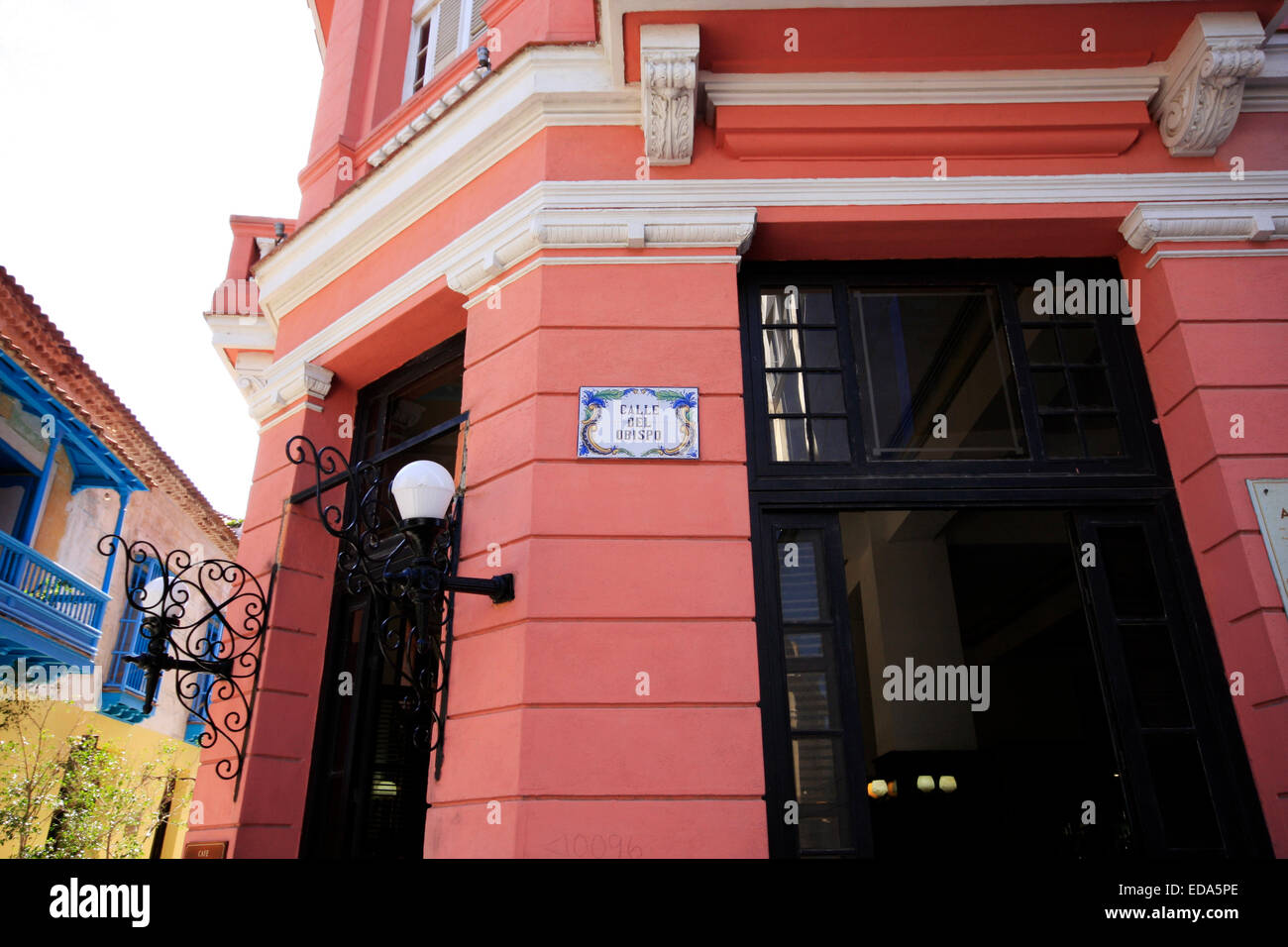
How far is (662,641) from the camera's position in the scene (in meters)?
4.07

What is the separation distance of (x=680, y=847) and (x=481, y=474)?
2088mm

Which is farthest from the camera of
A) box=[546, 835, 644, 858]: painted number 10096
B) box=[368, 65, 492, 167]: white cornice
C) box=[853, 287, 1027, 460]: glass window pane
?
box=[368, 65, 492, 167]: white cornice

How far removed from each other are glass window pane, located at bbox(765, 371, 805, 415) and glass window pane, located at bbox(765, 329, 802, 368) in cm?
6

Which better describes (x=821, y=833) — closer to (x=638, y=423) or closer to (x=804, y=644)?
(x=804, y=644)

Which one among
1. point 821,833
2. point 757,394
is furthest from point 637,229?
point 821,833

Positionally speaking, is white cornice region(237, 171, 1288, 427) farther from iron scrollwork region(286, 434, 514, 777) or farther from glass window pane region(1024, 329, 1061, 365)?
iron scrollwork region(286, 434, 514, 777)

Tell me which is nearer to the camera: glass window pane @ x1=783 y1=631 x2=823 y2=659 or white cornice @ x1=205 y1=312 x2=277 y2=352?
glass window pane @ x1=783 y1=631 x2=823 y2=659

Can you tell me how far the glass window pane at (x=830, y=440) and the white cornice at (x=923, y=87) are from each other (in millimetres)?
1831

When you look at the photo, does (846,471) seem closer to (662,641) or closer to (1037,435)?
(1037,435)

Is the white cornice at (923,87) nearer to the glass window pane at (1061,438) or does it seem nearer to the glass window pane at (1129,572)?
the glass window pane at (1061,438)

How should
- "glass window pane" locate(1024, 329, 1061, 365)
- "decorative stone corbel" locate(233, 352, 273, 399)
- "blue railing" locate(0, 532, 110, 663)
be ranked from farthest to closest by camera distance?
"blue railing" locate(0, 532, 110, 663), "decorative stone corbel" locate(233, 352, 273, 399), "glass window pane" locate(1024, 329, 1061, 365)

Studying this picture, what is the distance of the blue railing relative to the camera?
10.5 metres

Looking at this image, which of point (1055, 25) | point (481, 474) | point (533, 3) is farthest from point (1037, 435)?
point (533, 3)

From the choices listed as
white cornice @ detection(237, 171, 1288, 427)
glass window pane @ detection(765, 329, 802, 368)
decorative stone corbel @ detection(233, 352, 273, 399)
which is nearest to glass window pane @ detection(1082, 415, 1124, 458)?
white cornice @ detection(237, 171, 1288, 427)
